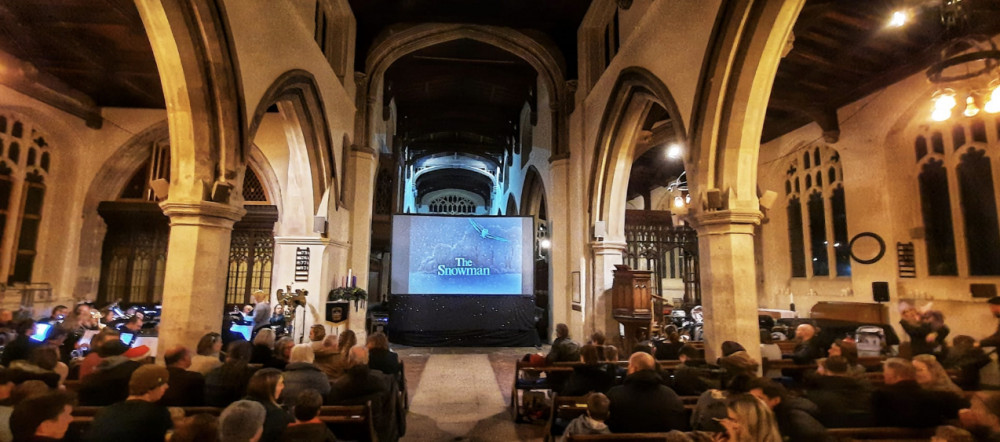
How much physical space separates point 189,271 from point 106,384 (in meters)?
1.80

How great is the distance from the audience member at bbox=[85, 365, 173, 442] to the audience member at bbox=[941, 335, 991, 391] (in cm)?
511

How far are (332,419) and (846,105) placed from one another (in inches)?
373

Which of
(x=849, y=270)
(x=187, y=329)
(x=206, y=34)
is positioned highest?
(x=206, y=34)

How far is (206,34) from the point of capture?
4.54 metres

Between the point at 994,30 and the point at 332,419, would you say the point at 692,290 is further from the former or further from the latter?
the point at 332,419

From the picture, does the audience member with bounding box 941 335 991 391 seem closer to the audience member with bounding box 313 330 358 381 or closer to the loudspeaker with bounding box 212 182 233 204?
the audience member with bounding box 313 330 358 381

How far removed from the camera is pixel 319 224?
790cm

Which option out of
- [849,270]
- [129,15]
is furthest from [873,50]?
[129,15]

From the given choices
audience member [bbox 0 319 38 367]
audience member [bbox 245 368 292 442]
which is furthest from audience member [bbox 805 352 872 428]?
audience member [bbox 0 319 38 367]

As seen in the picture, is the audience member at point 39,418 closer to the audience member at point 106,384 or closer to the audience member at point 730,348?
the audience member at point 106,384

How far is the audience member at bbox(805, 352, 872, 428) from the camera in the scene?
290 cm

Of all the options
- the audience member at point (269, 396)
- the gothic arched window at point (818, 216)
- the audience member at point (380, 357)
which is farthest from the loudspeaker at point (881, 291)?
the audience member at point (269, 396)

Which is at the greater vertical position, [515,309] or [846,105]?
[846,105]

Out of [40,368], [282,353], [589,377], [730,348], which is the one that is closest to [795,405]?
[730,348]
